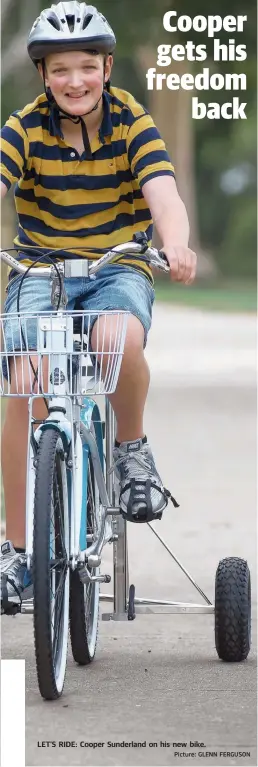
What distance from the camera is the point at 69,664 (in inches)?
203

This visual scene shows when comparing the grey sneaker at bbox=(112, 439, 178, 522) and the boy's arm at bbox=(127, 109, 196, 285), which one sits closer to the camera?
the boy's arm at bbox=(127, 109, 196, 285)

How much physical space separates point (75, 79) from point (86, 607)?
1.65 metres

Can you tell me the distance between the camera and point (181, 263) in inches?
175

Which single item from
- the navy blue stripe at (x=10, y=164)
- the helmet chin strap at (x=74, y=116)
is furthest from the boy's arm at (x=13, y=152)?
the helmet chin strap at (x=74, y=116)

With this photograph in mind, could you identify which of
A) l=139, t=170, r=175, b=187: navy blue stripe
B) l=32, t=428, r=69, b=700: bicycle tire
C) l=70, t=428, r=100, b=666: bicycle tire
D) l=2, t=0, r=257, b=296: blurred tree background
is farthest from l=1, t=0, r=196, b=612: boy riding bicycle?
l=2, t=0, r=257, b=296: blurred tree background

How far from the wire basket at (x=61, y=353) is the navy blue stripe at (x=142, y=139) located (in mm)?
555

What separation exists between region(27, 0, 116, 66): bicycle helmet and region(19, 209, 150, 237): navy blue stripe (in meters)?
0.51

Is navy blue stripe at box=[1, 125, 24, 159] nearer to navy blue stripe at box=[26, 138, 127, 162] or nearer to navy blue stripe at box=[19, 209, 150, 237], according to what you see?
navy blue stripe at box=[26, 138, 127, 162]

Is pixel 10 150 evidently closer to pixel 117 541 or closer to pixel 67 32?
pixel 67 32

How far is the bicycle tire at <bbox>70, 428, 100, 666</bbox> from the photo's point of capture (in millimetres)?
4777

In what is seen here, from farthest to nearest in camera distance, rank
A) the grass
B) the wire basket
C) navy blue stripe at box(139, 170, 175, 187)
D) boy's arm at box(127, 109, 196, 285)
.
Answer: the grass, navy blue stripe at box(139, 170, 175, 187), boy's arm at box(127, 109, 196, 285), the wire basket

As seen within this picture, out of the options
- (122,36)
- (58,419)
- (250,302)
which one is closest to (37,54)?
(58,419)

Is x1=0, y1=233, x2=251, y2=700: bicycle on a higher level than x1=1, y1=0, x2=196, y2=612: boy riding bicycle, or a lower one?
lower

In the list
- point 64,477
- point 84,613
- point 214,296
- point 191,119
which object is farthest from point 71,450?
point 191,119
